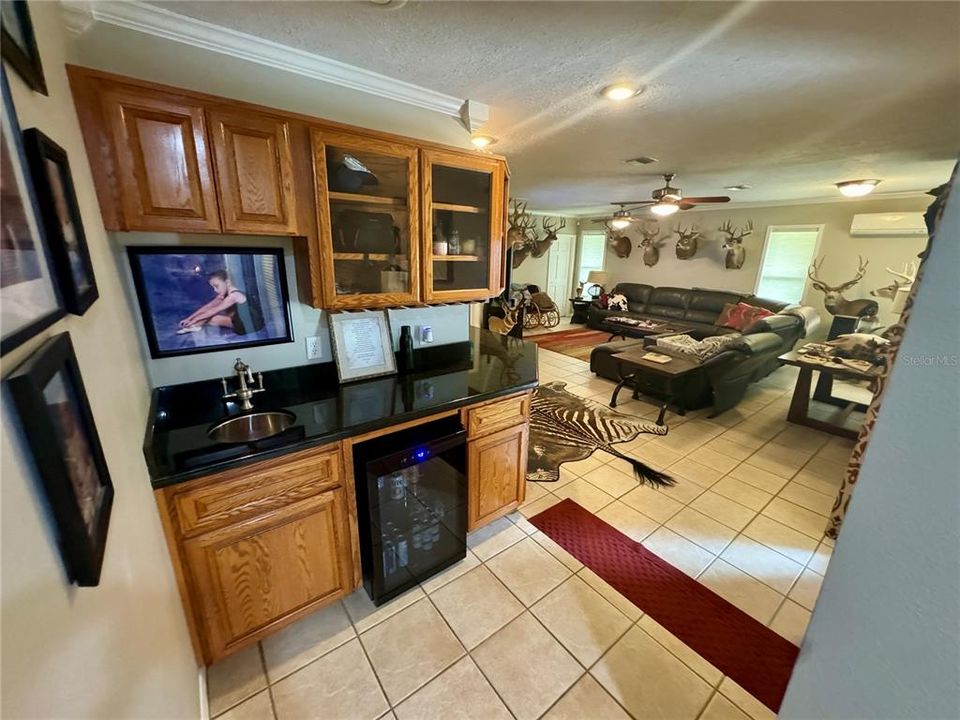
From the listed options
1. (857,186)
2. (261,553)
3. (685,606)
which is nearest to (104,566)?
(261,553)

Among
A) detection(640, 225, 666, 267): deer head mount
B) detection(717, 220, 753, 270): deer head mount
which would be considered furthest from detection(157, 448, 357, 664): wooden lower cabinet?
detection(640, 225, 666, 267): deer head mount

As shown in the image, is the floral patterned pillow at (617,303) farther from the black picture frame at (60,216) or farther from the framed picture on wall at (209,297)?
the black picture frame at (60,216)

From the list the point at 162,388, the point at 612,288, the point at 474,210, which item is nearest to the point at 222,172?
the point at 162,388

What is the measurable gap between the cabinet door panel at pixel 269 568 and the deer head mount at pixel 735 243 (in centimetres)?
729

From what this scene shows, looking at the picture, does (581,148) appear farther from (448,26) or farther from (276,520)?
(276,520)

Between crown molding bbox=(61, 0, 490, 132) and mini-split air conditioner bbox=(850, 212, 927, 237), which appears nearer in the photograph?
crown molding bbox=(61, 0, 490, 132)

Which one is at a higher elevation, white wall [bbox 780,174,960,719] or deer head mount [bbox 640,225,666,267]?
deer head mount [bbox 640,225,666,267]

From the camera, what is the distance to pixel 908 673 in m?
0.73

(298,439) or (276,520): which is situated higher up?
(298,439)

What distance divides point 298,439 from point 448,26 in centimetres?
162

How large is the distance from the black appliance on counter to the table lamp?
7.34m

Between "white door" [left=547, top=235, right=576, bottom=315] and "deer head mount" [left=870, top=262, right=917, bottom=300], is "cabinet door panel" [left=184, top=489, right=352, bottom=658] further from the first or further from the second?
"white door" [left=547, top=235, right=576, bottom=315]

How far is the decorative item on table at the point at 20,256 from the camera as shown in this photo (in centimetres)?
50

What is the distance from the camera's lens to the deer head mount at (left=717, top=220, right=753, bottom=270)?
6.36 metres
